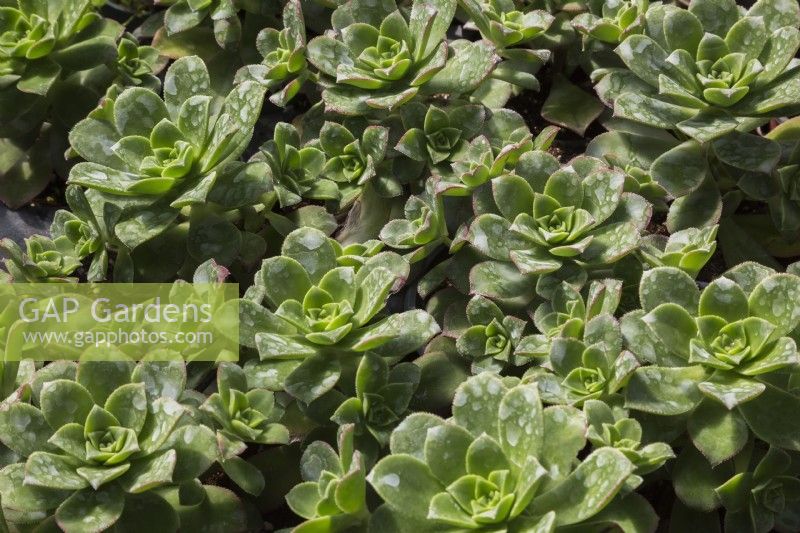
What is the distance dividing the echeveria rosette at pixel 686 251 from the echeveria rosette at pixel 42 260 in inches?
44.5

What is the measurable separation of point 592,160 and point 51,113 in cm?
128

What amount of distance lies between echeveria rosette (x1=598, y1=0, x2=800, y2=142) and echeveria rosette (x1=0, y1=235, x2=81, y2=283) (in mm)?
1133

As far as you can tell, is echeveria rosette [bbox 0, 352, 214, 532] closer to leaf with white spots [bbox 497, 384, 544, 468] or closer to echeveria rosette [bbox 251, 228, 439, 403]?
echeveria rosette [bbox 251, 228, 439, 403]

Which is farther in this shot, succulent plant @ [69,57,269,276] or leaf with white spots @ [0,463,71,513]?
succulent plant @ [69,57,269,276]

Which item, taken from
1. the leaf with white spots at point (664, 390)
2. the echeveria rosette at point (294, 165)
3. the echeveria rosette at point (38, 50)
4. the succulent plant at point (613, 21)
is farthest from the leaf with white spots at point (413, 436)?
the echeveria rosette at point (38, 50)

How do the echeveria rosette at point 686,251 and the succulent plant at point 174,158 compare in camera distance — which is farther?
the succulent plant at point 174,158

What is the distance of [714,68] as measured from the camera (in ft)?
5.86

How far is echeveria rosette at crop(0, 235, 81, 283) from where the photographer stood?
187 centimetres

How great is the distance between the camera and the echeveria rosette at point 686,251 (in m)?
1.61

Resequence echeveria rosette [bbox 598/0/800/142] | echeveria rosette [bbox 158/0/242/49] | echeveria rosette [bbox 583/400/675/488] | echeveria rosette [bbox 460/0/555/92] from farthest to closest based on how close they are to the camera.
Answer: echeveria rosette [bbox 158/0/242/49] → echeveria rosette [bbox 460/0/555/92] → echeveria rosette [bbox 598/0/800/142] → echeveria rosette [bbox 583/400/675/488]

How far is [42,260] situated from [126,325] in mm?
300

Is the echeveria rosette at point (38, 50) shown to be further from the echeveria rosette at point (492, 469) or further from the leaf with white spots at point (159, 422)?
the echeveria rosette at point (492, 469)

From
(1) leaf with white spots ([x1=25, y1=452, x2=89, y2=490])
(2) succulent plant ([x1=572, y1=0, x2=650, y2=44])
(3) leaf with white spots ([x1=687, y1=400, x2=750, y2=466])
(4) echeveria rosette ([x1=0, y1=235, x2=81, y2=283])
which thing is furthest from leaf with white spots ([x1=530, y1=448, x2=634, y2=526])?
(4) echeveria rosette ([x1=0, y1=235, x2=81, y2=283])

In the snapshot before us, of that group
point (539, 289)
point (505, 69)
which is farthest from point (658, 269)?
point (505, 69)
